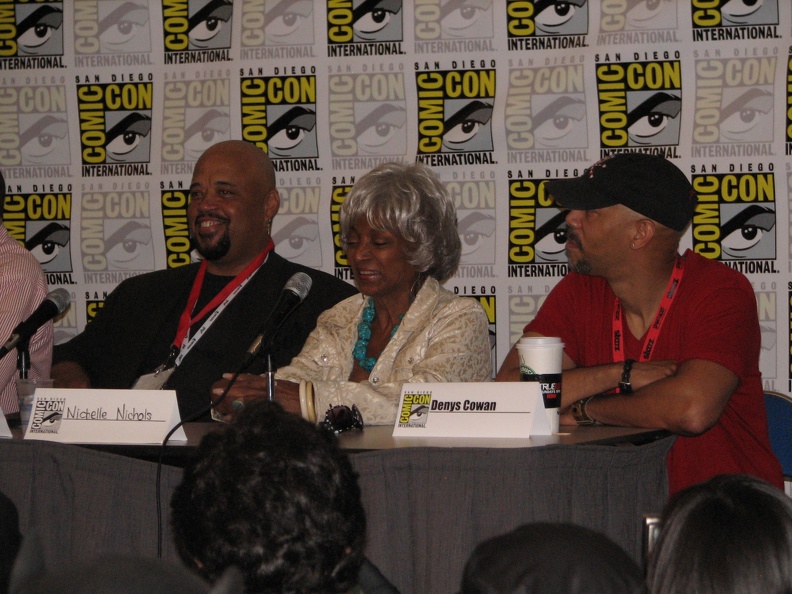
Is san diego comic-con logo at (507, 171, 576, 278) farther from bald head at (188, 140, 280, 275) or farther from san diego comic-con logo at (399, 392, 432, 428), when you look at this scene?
san diego comic-con logo at (399, 392, 432, 428)

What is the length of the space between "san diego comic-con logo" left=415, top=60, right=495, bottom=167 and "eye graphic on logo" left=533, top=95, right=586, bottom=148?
A: 0.20 m

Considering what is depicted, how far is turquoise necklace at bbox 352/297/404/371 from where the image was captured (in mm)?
3241

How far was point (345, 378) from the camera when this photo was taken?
10.6ft

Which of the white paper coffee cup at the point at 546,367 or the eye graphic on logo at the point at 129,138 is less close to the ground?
the eye graphic on logo at the point at 129,138

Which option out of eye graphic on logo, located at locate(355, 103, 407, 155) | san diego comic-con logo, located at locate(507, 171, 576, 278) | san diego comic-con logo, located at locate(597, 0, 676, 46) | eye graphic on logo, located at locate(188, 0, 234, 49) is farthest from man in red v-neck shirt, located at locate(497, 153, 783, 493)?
eye graphic on logo, located at locate(188, 0, 234, 49)

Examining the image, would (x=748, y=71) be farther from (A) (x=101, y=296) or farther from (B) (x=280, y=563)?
(B) (x=280, y=563)

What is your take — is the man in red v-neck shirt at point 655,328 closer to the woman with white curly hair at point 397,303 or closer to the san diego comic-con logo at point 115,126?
the woman with white curly hair at point 397,303

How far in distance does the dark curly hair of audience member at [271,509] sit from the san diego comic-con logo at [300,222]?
2823 mm

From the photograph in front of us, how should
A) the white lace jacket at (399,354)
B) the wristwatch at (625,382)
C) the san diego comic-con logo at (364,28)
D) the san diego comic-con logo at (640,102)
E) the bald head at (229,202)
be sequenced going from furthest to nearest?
the san diego comic-con logo at (364,28)
the bald head at (229,202)
the san diego comic-con logo at (640,102)
the white lace jacket at (399,354)
the wristwatch at (625,382)

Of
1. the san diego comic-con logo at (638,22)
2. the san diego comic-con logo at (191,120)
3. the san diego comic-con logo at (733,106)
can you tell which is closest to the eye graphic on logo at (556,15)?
the san diego comic-con logo at (638,22)

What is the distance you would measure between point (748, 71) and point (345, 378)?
191 cm

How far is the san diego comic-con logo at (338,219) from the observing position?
4.05 metres

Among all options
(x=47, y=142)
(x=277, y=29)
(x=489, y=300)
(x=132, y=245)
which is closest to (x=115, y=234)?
(x=132, y=245)

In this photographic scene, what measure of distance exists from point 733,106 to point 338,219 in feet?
5.28
